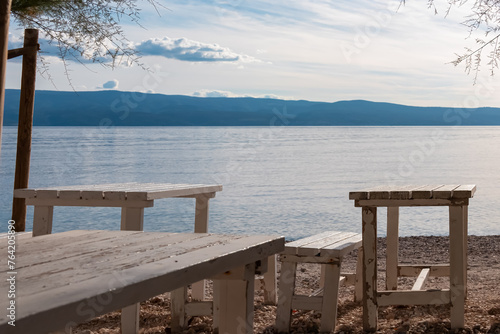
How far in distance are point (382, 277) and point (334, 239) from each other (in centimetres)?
253

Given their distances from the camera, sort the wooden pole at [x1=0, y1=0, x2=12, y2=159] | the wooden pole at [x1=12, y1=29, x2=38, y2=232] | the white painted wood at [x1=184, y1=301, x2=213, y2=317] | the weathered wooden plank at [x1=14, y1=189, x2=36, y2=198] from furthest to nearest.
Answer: the wooden pole at [x1=12, y1=29, x2=38, y2=232] < the white painted wood at [x1=184, y1=301, x2=213, y2=317] < the weathered wooden plank at [x1=14, y1=189, x2=36, y2=198] < the wooden pole at [x1=0, y1=0, x2=12, y2=159]

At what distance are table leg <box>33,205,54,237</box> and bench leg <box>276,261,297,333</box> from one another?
1678mm

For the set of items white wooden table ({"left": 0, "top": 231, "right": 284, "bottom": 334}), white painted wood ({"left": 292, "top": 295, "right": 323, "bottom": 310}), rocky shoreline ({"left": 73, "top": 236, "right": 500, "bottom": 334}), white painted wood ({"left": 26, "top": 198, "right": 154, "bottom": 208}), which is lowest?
rocky shoreline ({"left": 73, "top": 236, "right": 500, "bottom": 334})

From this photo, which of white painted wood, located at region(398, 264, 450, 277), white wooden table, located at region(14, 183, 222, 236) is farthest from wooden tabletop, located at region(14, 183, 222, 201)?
white painted wood, located at region(398, 264, 450, 277)

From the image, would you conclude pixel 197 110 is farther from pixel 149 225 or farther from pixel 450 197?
pixel 450 197

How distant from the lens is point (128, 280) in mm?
1754

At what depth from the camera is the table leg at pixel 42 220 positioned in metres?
4.27

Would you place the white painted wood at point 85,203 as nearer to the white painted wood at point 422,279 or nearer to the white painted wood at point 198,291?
the white painted wood at point 198,291

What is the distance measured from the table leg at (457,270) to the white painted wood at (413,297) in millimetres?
64

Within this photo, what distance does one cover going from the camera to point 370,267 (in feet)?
14.8

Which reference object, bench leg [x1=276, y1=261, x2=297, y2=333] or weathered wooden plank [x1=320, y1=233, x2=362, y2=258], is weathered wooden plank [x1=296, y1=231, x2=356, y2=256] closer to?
weathered wooden plank [x1=320, y1=233, x2=362, y2=258]

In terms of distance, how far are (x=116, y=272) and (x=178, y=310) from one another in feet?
10.4

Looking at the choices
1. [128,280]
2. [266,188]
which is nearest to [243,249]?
[128,280]

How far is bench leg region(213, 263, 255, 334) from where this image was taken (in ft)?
7.98
